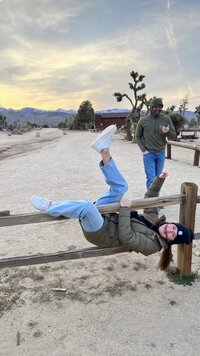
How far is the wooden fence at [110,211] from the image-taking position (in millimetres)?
3066

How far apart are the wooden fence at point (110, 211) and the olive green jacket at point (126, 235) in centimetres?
10

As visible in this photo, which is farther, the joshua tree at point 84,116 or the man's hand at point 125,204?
the joshua tree at point 84,116

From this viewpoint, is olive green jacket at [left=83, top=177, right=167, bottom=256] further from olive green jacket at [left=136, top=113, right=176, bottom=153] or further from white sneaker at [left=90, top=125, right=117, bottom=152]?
olive green jacket at [left=136, top=113, right=176, bottom=153]

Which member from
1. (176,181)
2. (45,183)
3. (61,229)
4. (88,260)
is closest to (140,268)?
(88,260)

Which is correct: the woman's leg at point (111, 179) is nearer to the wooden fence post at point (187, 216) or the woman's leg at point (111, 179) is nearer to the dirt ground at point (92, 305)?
the wooden fence post at point (187, 216)

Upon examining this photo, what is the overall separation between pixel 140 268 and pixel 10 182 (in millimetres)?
6523

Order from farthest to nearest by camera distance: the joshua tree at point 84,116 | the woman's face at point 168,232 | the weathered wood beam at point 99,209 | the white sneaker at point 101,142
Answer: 1. the joshua tree at point 84,116
2. the white sneaker at point 101,142
3. the woman's face at point 168,232
4. the weathered wood beam at point 99,209

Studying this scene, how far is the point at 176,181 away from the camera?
876 centimetres

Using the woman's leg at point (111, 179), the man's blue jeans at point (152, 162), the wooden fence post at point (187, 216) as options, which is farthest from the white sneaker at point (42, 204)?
the man's blue jeans at point (152, 162)

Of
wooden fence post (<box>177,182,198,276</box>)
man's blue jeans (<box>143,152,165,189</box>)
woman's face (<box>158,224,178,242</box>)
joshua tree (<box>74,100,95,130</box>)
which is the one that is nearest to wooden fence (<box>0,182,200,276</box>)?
wooden fence post (<box>177,182,198,276</box>)

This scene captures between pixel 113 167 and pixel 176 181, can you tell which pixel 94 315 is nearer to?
pixel 113 167

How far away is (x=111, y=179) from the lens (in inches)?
130

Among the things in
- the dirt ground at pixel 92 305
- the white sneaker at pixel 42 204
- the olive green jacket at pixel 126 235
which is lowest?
the dirt ground at pixel 92 305

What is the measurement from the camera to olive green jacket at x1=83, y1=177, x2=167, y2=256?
10.2 feet
